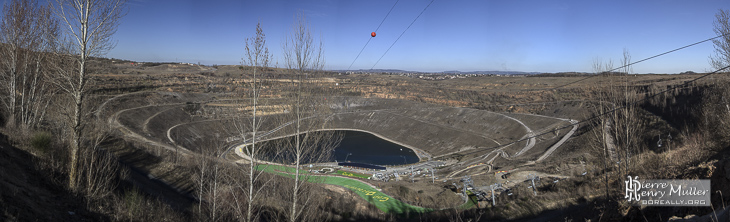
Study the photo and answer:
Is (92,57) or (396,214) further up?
(92,57)

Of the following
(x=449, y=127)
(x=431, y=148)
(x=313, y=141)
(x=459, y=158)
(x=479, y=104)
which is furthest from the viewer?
(x=479, y=104)

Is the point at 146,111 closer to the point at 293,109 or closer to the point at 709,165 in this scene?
the point at 293,109

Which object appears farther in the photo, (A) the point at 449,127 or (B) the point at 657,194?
(A) the point at 449,127

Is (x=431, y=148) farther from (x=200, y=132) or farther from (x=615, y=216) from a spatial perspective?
(x=615, y=216)

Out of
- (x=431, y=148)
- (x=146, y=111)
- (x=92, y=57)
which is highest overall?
(x=92, y=57)

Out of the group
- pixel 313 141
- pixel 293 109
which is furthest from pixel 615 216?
pixel 293 109

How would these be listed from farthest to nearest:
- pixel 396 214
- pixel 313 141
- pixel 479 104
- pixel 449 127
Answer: pixel 479 104 → pixel 449 127 → pixel 396 214 → pixel 313 141

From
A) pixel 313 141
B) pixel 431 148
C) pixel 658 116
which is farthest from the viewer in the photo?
pixel 431 148

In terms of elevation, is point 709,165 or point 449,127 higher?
point 709,165

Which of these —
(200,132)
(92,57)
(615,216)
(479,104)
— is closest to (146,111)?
(200,132)
